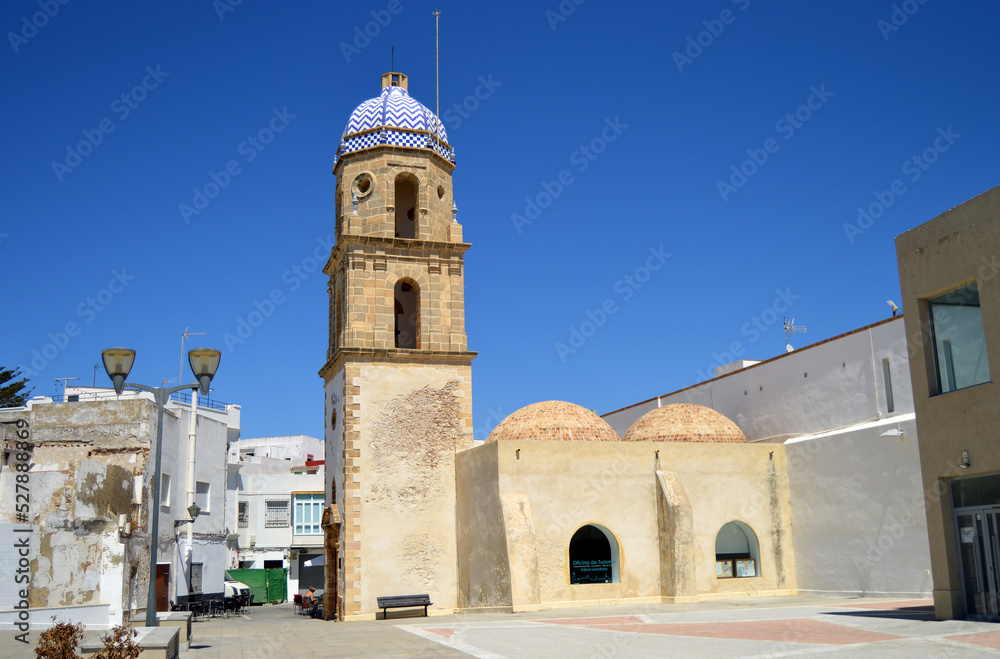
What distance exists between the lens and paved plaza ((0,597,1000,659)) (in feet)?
36.3

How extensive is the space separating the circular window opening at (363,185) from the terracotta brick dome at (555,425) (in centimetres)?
729

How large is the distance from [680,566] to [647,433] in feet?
14.7

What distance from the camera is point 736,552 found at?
22.6 m

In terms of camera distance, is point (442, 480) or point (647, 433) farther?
point (647, 433)

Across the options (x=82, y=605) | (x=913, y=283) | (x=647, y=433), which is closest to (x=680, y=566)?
(x=647, y=433)

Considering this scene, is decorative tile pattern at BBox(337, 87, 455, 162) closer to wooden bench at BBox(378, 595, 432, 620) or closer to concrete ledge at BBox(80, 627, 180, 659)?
wooden bench at BBox(378, 595, 432, 620)

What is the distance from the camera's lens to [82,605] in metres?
21.3

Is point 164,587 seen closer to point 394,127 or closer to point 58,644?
point 394,127

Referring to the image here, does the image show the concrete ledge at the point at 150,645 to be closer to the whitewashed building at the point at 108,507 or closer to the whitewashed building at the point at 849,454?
the whitewashed building at the point at 108,507

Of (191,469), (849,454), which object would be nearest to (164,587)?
(191,469)

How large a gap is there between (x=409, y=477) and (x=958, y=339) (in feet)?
43.3

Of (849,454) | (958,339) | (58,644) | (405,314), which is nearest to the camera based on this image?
(58,644)

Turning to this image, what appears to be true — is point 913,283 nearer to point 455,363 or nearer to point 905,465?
point 905,465

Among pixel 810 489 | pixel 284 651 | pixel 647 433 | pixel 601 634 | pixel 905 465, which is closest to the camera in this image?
pixel 284 651
